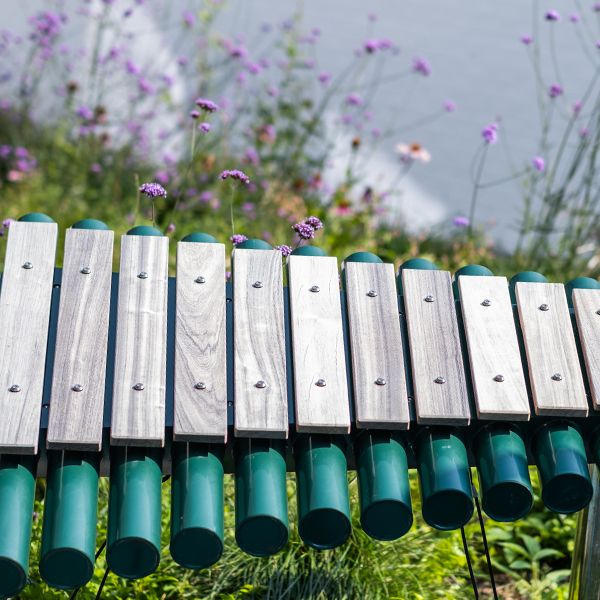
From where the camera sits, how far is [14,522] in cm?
240

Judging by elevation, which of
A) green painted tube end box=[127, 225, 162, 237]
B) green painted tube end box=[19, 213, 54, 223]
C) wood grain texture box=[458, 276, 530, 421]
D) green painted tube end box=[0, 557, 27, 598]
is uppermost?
green painted tube end box=[19, 213, 54, 223]

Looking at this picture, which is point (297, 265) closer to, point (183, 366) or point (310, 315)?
point (310, 315)

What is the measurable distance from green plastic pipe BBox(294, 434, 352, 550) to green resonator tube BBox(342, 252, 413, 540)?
0.04 m

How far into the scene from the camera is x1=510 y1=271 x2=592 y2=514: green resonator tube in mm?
2633

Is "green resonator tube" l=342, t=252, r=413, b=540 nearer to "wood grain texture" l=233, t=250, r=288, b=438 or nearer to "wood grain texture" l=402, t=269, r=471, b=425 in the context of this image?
"wood grain texture" l=402, t=269, r=471, b=425

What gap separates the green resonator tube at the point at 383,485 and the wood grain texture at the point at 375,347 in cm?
8

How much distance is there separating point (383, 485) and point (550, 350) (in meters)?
0.54

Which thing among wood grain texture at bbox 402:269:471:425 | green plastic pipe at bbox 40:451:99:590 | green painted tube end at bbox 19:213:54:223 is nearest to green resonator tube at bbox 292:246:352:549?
wood grain texture at bbox 402:269:471:425

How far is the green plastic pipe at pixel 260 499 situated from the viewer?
2480mm

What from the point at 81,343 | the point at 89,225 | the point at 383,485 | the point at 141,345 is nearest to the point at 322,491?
the point at 383,485

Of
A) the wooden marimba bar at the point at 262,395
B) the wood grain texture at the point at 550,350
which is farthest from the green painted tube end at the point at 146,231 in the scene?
the wood grain texture at the point at 550,350

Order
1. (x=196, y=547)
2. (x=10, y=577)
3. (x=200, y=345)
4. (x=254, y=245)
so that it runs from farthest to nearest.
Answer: (x=254, y=245)
(x=200, y=345)
(x=196, y=547)
(x=10, y=577)

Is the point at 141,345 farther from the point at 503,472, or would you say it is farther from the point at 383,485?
the point at 503,472

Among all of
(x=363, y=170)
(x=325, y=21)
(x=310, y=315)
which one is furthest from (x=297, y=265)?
(x=325, y=21)
